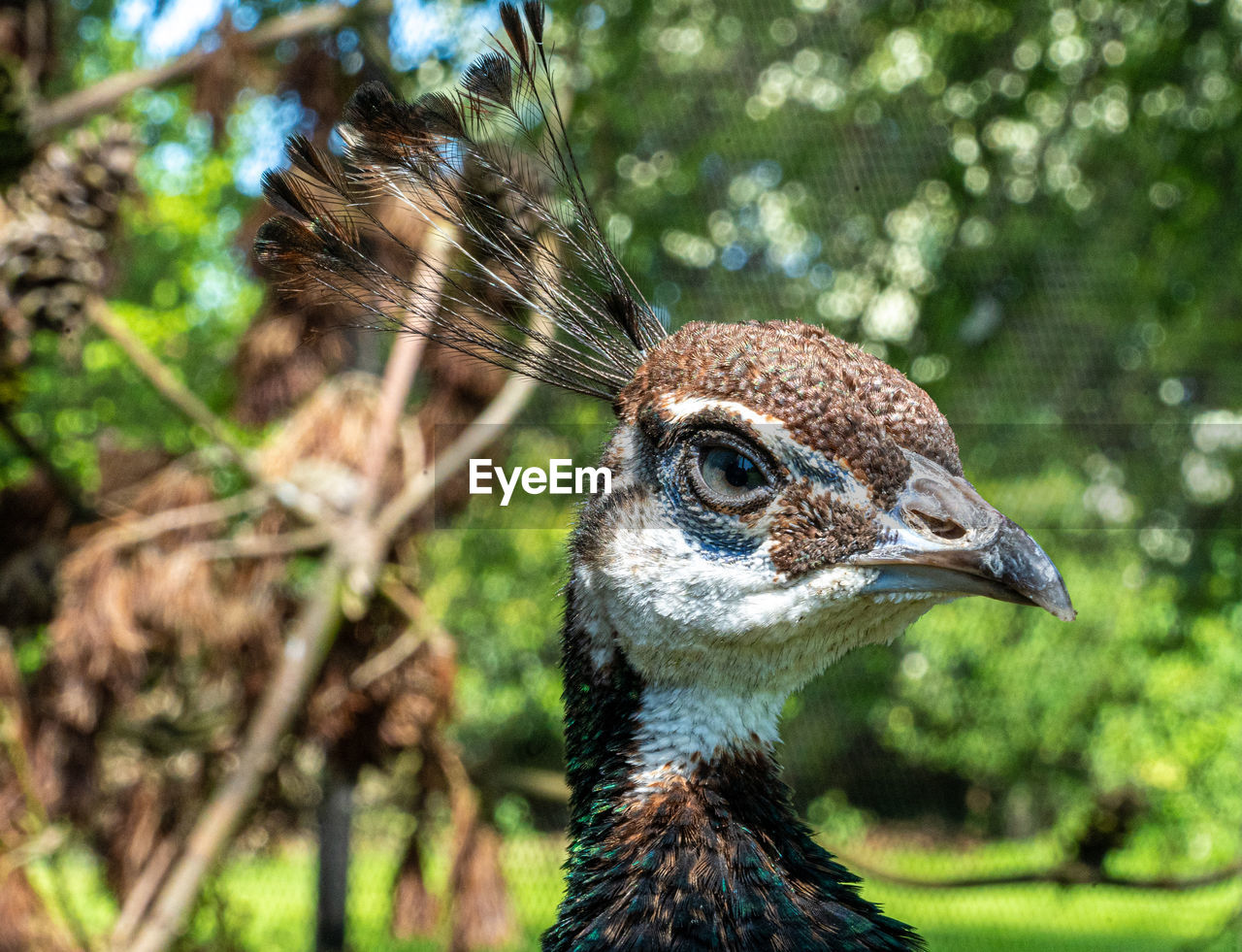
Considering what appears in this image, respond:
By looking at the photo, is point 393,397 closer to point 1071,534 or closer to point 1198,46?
point 1198,46

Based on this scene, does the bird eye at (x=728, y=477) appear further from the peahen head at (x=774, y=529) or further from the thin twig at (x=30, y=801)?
the thin twig at (x=30, y=801)

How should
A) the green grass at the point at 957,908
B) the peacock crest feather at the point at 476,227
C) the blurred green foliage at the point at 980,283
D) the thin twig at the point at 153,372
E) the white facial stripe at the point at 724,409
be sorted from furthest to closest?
the green grass at the point at 957,908, the blurred green foliage at the point at 980,283, the thin twig at the point at 153,372, the peacock crest feather at the point at 476,227, the white facial stripe at the point at 724,409

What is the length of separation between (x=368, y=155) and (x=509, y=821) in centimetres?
293

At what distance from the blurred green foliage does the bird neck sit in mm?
1485

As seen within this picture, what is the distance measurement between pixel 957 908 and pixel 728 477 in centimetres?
307

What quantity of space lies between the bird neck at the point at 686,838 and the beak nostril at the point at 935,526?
0.23m

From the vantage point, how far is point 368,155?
107 centimetres

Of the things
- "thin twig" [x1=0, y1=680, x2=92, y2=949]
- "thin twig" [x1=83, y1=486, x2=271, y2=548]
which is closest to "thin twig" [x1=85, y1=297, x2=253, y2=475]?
"thin twig" [x1=83, y1=486, x2=271, y2=548]

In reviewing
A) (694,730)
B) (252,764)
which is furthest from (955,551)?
(252,764)

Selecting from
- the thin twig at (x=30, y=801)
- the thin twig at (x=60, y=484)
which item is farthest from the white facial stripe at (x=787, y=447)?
the thin twig at (x=30, y=801)

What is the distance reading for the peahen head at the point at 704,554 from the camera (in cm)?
83

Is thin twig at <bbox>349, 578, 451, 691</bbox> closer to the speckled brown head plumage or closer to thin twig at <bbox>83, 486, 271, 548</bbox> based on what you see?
thin twig at <bbox>83, 486, 271, 548</bbox>

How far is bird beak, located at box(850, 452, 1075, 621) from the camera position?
2.46ft

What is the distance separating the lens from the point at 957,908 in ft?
11.3
